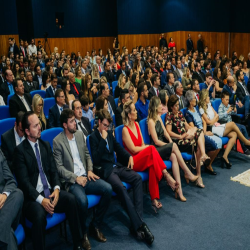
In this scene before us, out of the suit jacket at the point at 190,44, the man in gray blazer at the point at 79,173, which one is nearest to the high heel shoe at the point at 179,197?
the man in gray blazer at the point at 79,173

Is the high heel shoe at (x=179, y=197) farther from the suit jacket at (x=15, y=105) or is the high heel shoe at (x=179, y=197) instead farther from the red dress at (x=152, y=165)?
the suit jacket at (x=15, y=105)

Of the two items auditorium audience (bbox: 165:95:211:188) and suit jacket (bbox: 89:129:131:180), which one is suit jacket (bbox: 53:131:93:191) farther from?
auditorium audience (bbox: 165:95:211:188)

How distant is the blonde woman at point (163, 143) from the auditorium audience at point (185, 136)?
0.14 m

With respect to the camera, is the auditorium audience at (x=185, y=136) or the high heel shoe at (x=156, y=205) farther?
the auditorium audience at (x=185, y=136)

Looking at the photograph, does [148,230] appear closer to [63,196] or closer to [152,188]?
[152,188]

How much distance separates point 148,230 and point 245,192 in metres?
1.57

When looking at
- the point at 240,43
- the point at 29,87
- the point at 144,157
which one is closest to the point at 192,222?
the point at 144,157

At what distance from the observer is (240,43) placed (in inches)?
539

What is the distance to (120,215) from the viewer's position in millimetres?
3346

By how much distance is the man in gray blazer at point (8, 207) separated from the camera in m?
2.09

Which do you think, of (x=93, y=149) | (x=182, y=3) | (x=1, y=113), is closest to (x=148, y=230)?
(x=93, y=149)

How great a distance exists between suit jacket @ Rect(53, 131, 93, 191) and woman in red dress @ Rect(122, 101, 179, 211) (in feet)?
Answer: 1.88

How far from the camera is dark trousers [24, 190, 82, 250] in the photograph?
2.32 metres

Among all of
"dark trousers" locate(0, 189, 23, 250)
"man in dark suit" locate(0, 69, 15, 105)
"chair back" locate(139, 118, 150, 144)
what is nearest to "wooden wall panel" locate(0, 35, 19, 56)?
"man in dark suit" locate(0, 69, 15, 105)
